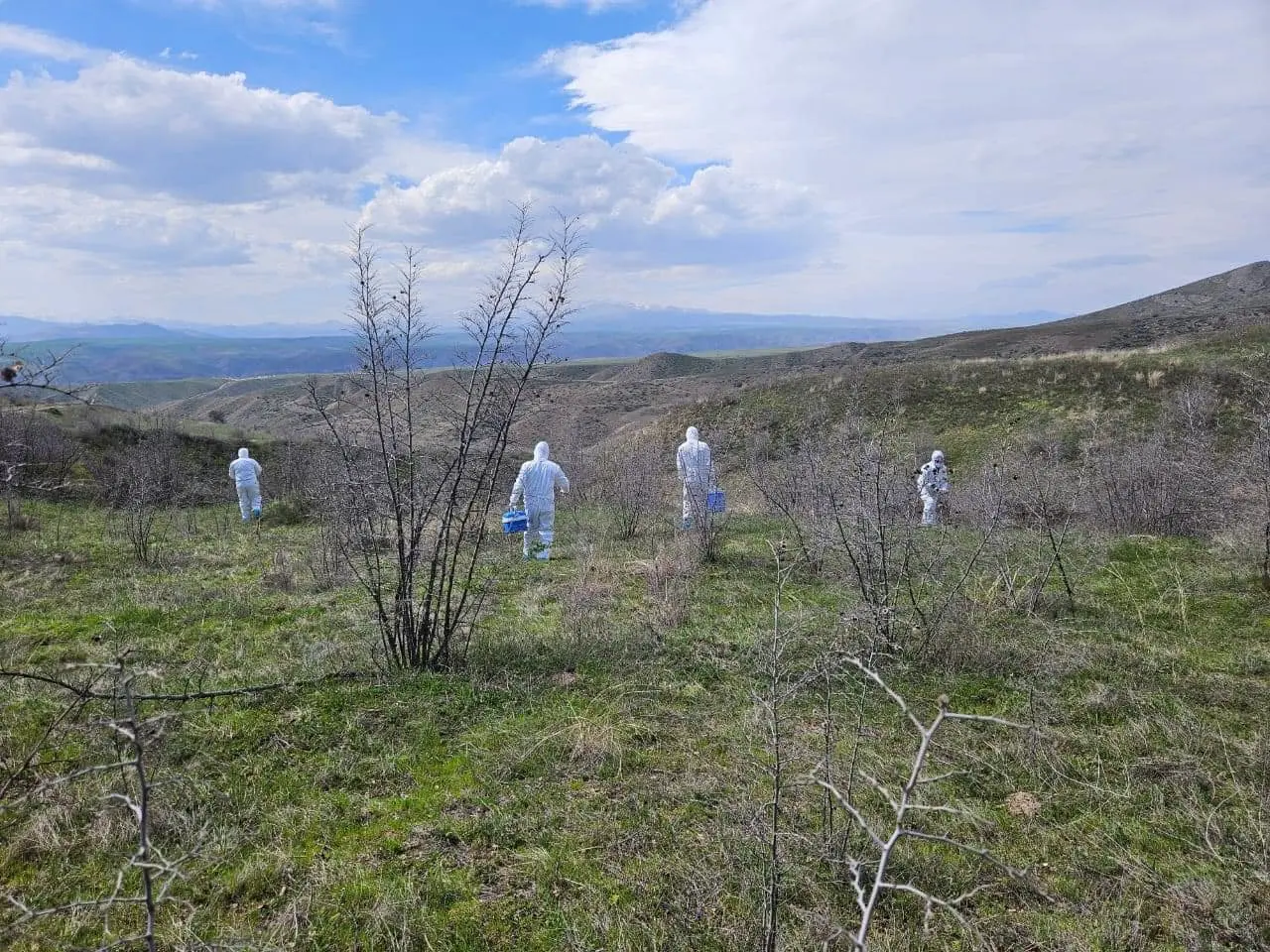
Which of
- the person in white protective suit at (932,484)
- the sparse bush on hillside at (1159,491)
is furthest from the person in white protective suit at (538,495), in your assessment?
the sparse bush on hillside at (1159,491)

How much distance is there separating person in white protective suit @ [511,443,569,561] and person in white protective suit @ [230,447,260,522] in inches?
296

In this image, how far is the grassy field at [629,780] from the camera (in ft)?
9.64

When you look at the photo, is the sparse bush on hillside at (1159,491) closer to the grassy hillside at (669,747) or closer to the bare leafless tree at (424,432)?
the grassy hillside at (669,747)

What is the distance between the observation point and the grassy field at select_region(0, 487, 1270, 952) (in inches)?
116

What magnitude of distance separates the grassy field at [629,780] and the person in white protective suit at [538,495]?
3.35m

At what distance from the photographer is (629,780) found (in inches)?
157

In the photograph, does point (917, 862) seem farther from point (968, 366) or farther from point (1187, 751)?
point (968, 366)

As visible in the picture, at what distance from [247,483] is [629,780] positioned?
550 inches

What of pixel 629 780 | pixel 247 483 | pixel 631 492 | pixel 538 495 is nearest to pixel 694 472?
pixel 631 492

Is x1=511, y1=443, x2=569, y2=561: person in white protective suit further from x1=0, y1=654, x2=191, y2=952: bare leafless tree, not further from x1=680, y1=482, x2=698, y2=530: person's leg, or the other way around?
x1=0, y1=654, x2=191, y2=952: bare leafless tree

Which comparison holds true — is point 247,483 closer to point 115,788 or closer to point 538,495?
point 538,495

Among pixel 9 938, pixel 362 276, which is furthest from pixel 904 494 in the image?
pixel 9 938

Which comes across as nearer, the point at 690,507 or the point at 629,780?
the point at 629,780

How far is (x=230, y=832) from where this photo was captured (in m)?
3.45
